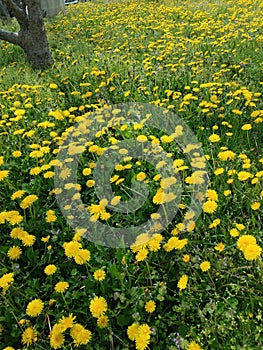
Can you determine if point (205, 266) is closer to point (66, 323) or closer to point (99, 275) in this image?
point (99, 275)

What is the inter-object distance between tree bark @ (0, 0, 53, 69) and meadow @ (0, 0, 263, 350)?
67.4 inches

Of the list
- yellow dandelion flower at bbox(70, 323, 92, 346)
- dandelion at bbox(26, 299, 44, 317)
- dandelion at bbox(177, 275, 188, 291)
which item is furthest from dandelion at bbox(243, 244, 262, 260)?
dandelion at bbox(26, 299, 44, 317)

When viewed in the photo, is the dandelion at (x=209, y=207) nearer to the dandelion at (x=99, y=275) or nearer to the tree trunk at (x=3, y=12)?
the dandelion at (x=99, y=275)

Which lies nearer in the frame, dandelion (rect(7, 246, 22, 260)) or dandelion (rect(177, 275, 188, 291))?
dandelion (rect(177, 275, 188, 291))

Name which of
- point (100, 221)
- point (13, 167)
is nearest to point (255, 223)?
point (100, 221)

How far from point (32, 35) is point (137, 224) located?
4.36 metres

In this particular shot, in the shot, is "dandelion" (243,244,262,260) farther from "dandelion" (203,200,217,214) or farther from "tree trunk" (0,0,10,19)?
"tree trunk" (0,0,10,19)

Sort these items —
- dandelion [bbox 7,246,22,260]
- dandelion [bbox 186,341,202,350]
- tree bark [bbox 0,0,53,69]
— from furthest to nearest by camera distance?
1. tree bark [bbox 0,0,53,69]
2. dandelion [bbox 7,246,22,260]
3. dandelion [bbox 186,341,202,350]

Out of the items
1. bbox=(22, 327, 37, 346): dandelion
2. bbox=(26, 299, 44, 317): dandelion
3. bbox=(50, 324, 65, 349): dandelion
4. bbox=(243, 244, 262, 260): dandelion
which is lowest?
bbox=(22, 327, 37, 346): dandelion

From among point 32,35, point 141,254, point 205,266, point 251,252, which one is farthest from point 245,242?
point 32,35

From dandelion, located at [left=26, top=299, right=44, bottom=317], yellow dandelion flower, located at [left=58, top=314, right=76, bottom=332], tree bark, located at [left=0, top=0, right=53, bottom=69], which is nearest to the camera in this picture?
yellow dandelion flower, located at [left=58, top=314, right=76, bottom=332]

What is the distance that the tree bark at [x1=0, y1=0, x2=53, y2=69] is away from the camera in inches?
210

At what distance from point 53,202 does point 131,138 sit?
2.93ft

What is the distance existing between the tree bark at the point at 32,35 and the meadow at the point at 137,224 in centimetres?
171
